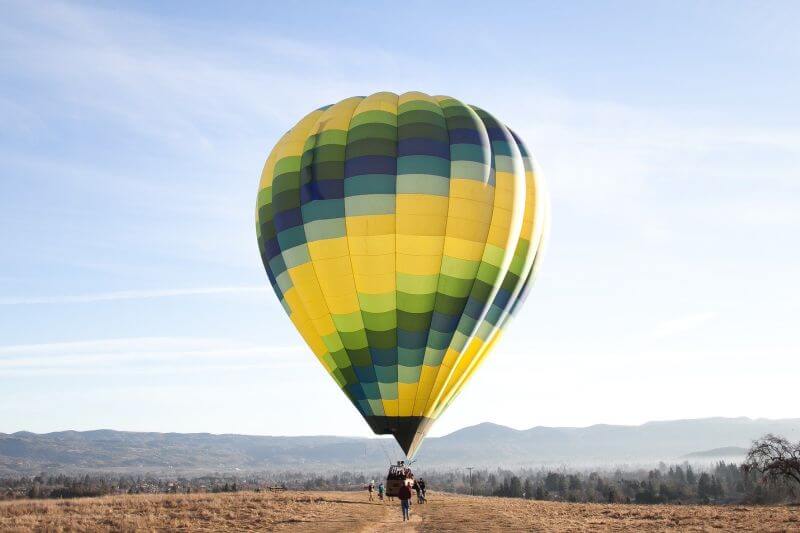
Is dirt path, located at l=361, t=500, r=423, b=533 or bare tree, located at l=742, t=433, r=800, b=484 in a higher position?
bare tree, located at l=742, t=433, r=800, b=484

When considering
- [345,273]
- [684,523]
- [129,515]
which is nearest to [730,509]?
[684,523]

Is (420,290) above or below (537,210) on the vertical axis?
below

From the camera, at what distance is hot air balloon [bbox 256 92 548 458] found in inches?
1250

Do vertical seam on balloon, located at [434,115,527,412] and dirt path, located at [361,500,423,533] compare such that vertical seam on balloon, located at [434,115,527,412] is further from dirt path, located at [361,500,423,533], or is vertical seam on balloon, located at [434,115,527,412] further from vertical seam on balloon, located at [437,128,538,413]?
dirt path, located at [361,500,423,533]

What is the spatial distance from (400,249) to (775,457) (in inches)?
1803

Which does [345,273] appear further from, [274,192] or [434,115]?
[434,115]

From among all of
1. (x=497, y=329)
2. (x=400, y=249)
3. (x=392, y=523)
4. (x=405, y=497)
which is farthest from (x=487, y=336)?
(x=392, y=523)

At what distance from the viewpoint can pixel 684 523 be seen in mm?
28438

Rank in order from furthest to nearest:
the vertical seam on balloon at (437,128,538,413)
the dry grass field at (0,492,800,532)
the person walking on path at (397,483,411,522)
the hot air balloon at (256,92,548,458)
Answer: the vertical seam on balloon at (437,128,538,413)
the hot air balloon at (256,92,548,458)
the person walking on path at (397,483,411,522)
the dry grass field at (0,492,800,532)

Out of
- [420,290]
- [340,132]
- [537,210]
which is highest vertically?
[340,132]

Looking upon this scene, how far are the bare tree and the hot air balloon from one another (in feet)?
126

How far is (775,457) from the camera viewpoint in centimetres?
6175

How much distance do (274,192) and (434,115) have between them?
7975mm

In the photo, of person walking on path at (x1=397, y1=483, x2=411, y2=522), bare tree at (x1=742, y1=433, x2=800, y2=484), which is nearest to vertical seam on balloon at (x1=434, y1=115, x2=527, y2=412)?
person walking on path at (x1=397, y1=483, x2=411, y2=522)
